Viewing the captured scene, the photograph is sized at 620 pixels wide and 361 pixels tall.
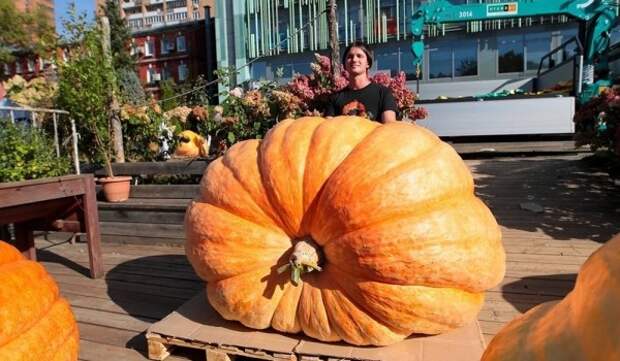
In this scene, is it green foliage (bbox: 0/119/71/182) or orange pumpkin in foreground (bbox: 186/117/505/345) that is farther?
green foliage (bbox: 0/119/71/182)

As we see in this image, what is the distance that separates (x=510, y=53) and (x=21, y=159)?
1633cm

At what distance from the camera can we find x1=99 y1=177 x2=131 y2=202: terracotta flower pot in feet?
13.5

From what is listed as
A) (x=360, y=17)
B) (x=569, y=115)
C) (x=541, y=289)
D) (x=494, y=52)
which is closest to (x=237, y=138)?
(x=541, y=289)

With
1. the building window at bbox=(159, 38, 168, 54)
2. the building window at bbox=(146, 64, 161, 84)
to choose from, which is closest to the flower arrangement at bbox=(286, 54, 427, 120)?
the building window at bbox=(159, 38, 168, 54)

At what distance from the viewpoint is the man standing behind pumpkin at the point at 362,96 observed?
258 centimetres

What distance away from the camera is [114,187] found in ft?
13.6

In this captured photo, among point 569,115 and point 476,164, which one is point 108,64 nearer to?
point 476,164

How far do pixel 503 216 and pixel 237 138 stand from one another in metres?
2.62

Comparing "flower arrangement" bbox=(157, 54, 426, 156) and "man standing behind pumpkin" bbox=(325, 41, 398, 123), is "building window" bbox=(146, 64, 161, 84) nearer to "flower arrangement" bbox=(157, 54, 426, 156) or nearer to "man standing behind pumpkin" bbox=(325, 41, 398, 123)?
"flower arrangement" bbox=(157, 54, 426, 156)

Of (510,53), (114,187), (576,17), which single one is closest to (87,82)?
(114,187)

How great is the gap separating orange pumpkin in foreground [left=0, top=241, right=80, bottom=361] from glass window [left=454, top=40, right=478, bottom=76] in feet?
54.4

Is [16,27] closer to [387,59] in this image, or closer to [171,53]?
[171,53]

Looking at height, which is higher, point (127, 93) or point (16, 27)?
point (16, 27)

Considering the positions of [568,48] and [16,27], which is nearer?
[568,48]
